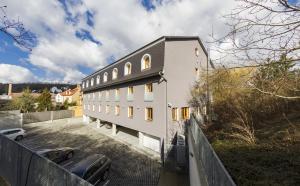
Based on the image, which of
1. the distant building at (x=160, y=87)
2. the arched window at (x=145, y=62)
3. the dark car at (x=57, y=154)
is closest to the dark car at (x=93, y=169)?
the dark car at (x=57, y=154)

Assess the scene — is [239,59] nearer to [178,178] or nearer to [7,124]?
[178,178]

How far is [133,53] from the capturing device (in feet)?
66.3

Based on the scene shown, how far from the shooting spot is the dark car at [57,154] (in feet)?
44.1

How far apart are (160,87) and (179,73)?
247 cm

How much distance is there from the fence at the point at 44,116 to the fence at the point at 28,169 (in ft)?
92.3

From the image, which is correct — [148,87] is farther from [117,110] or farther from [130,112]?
[117,110]

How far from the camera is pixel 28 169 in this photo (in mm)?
6449

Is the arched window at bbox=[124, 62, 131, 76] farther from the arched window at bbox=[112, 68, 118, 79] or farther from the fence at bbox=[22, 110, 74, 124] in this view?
the fence at bbox=[22, 110, 74, 124]

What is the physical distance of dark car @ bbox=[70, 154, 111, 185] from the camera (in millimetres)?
10445

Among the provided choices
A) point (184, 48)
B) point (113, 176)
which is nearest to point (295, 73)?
point (113, 176)

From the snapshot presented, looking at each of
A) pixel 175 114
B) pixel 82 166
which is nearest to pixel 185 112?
pixel 175 114

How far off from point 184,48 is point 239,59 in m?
14.1

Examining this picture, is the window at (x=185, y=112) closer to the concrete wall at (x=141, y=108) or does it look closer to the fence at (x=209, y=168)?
the concrete wall at (x=141, y=108)

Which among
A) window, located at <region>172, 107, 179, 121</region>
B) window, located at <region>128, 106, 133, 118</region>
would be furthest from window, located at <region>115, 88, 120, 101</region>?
window, located at <region>172, 107, 179, 121</region>
